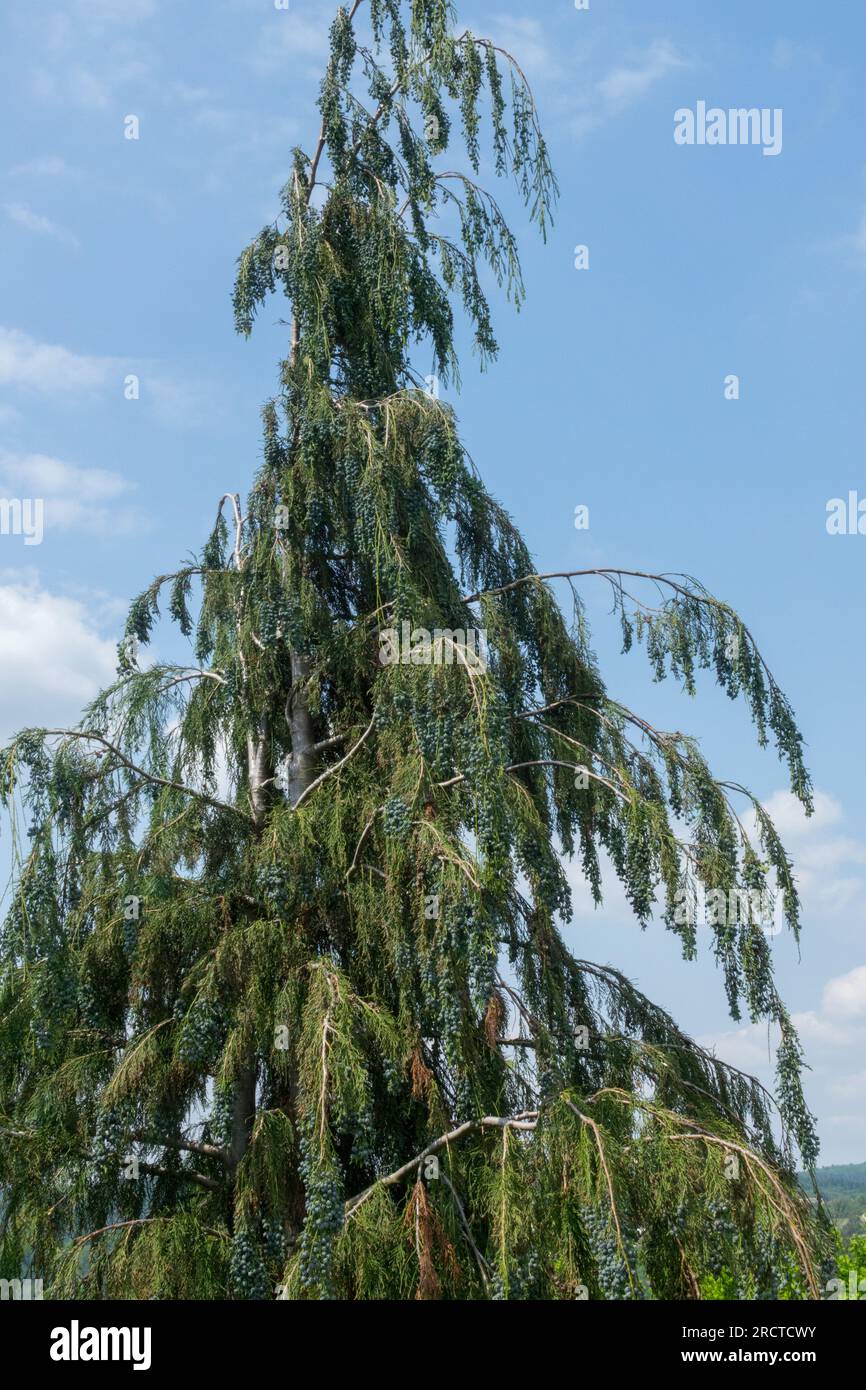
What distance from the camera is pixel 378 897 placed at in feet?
21.4

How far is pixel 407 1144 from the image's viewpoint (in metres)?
6.62

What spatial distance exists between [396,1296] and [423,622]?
3152mm

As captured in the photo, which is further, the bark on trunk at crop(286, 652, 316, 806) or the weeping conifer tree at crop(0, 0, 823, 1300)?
the bark on trunk at crop(286, 652, 316, 806)

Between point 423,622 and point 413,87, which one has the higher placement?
point 413,87

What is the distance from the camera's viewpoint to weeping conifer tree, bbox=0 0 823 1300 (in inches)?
218

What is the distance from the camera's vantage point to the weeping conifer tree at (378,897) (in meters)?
5.54

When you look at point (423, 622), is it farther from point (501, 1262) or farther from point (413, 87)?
point (413, 87)

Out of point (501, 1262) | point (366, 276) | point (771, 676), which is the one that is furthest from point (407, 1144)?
point (366, 276)

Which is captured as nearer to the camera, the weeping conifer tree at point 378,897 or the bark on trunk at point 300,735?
the weeping conifer tree at point 378,897

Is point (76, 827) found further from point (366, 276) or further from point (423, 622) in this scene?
point (366, 276)

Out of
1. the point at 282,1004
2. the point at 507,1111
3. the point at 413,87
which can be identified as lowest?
the point at 507,1111

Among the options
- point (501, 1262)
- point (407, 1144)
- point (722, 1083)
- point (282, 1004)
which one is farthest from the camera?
point (722, 1083)
